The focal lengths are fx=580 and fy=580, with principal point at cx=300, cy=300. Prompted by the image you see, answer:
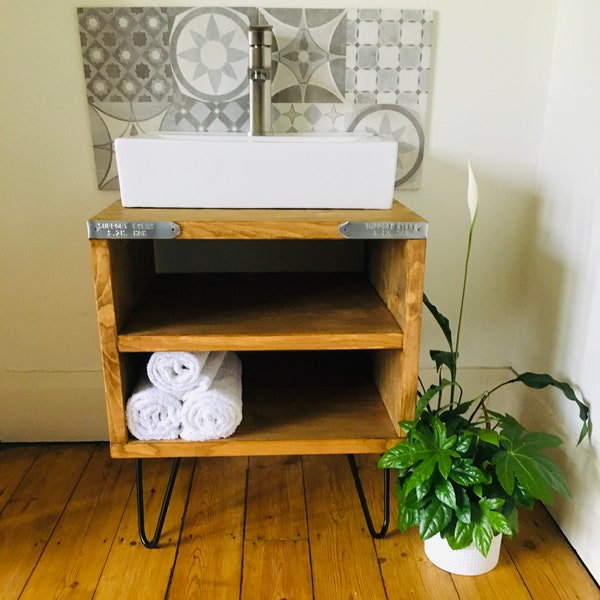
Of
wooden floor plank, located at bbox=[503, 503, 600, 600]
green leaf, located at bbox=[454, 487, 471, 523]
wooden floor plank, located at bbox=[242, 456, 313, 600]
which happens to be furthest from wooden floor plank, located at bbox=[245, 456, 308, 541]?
wooden floor plank, located at bbox=[503, 503, 600, 600]

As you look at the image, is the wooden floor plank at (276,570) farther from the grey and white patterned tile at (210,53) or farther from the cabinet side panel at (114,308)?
the grey and white patterned tile at (210,53)

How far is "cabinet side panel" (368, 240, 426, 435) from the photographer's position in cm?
106

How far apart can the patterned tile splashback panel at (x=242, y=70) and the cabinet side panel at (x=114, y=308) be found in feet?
1.31

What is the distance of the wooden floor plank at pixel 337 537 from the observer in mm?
1185

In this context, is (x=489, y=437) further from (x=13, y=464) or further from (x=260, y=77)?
(x=13, y=464)

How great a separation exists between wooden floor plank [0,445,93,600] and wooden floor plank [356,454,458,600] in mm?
756

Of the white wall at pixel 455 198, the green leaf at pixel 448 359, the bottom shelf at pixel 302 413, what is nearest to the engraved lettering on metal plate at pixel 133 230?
the bottom shelf at pixel 302 413

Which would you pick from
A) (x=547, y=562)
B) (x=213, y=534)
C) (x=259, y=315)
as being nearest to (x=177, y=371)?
(x=259, y=315)

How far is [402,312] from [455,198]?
550 millimetres

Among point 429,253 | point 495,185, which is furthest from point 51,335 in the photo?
point 495,185

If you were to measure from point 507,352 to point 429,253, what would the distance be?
15.0 inches

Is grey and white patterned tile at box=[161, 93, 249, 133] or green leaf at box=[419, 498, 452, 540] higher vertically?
grey and white patterned tile at box=[161, 93, 249, 133]

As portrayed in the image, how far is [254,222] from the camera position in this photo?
40.4 inches

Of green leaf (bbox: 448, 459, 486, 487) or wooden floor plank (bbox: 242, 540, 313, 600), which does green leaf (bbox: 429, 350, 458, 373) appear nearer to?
green leaf (bbox: 448, 459, 486, 487)
